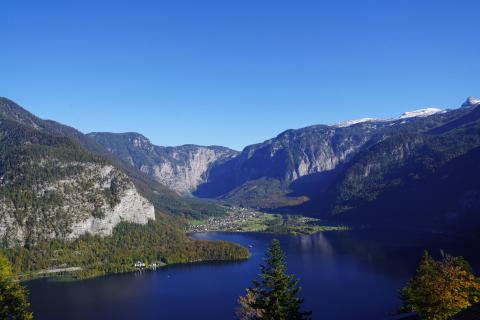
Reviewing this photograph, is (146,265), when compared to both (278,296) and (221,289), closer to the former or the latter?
(221,289)

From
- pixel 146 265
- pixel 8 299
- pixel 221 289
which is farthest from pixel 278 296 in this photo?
pixel 146 265

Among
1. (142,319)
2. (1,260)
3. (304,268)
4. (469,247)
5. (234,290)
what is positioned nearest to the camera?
(1,260)

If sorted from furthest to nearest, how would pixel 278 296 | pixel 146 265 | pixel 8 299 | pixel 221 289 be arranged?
pixel 146 265 → pixel 221 289 → pixel 8 299 → pixel 278 296

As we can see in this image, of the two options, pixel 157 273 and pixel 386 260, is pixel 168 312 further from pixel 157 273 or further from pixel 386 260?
pixel 386 260

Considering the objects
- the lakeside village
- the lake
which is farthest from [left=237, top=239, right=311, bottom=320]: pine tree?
the lakeside village

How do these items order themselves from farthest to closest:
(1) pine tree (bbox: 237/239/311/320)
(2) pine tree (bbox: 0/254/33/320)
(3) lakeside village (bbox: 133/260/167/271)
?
(3) lakeside village (bbox: 133/260/167/271), (2) pine tree (bbox: 0/254/33/320), (1) pine tree (bbox: 237/239/311/320)

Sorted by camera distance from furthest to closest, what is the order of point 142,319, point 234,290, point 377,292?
point 234,290 < point 377,292 < point 142,319

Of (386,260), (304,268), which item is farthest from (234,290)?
(386,260)

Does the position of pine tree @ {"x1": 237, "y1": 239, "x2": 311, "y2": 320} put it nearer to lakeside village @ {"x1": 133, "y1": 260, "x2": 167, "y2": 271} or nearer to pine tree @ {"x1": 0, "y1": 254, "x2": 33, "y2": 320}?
pine tree @ {"x1": 0, "y1": 254, "x2": 33, "y2": 320}

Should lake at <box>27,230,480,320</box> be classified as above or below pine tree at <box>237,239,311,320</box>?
below
